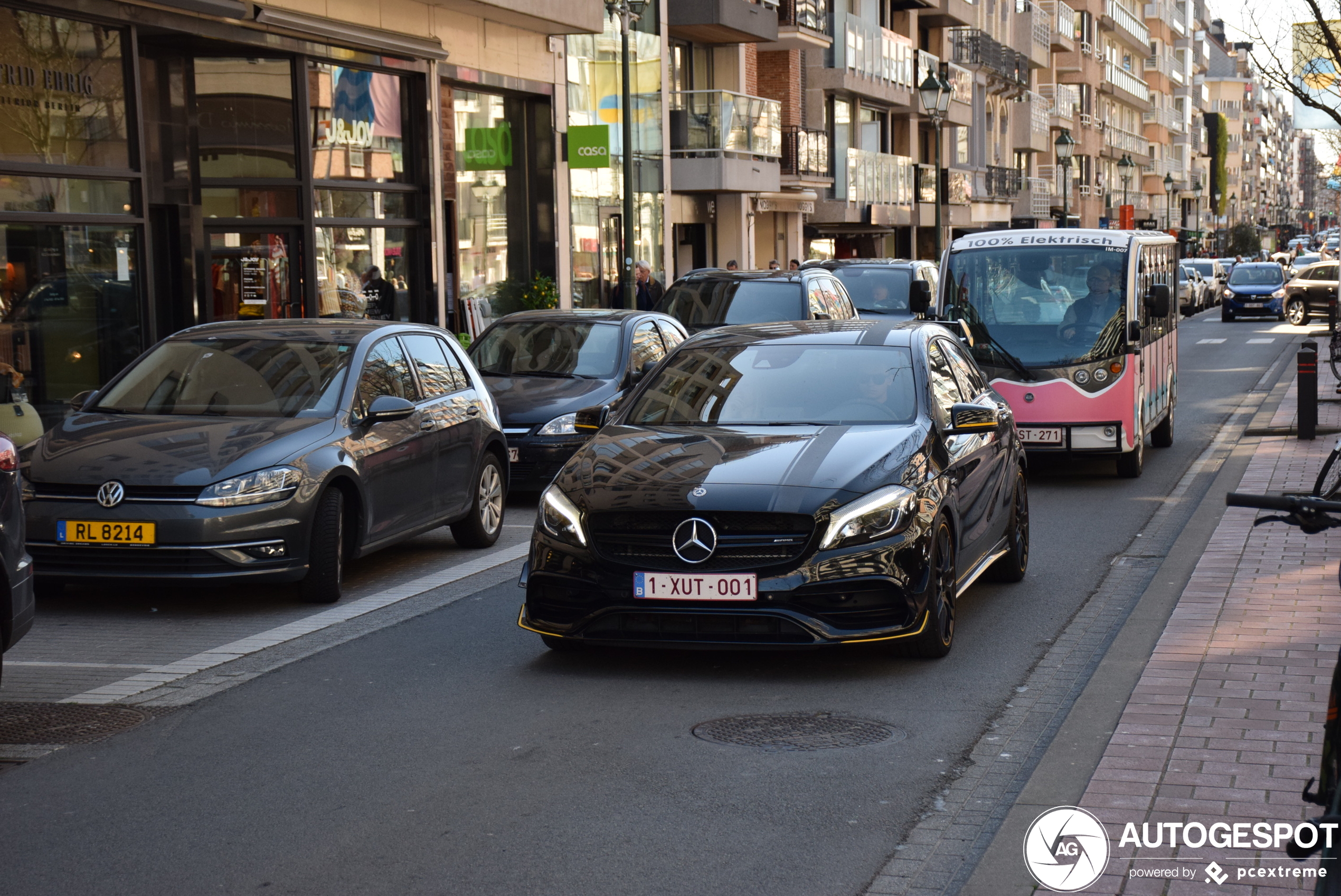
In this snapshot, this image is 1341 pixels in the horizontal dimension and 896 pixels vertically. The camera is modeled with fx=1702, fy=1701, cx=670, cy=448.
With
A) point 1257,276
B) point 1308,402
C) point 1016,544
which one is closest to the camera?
point 1016,544

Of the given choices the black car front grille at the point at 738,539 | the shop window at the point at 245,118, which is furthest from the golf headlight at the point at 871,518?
the shop window at the point at 245,118

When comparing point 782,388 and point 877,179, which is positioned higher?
point 877,179

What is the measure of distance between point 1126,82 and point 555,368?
91.1 metres

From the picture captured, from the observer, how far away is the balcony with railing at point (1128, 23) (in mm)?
92688

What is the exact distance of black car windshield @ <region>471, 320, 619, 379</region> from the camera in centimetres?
1503

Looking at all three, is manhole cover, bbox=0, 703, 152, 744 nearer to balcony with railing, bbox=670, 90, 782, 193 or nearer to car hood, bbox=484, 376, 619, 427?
car hood, bbox=484, 376, 619, 427

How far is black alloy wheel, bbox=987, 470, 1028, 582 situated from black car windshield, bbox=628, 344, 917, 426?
1608 mm

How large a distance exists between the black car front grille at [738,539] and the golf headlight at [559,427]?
6.53 meters

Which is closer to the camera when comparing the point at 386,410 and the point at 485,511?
the point at 386,410

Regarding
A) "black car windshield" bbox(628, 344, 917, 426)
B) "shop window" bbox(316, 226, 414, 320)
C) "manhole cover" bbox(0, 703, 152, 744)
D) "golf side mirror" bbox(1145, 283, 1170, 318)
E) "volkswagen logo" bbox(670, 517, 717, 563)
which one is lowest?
"manhole cover" bbox(0, 703, 152, 744)

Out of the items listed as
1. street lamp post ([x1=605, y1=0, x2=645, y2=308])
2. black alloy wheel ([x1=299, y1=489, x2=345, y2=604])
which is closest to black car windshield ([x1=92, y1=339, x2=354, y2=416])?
black alloy wheel ([x1=299, y1=489, x2=345, y2=604])

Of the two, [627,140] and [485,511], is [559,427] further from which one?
[627,140]

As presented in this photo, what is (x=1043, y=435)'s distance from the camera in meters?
15.6

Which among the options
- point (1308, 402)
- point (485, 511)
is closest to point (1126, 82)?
point (1308, 402)
